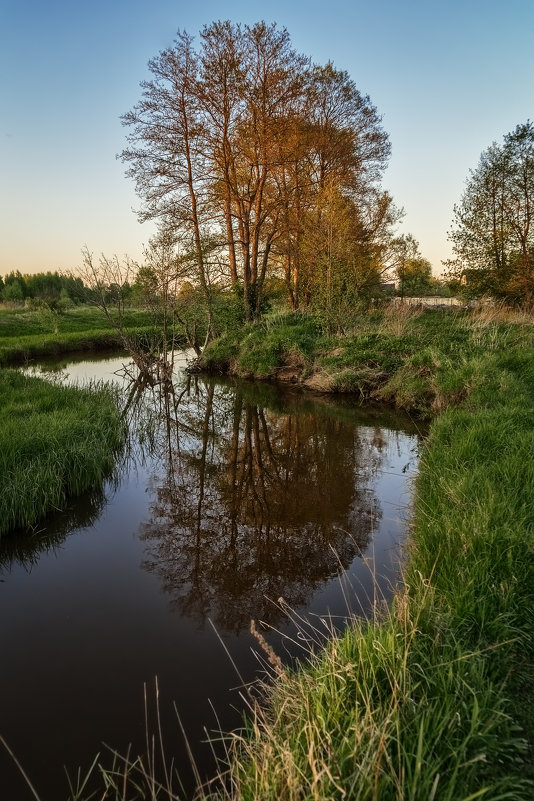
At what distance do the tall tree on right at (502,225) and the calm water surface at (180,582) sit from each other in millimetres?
17785

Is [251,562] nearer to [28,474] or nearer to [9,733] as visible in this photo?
[9,733]

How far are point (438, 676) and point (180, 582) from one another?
293cm

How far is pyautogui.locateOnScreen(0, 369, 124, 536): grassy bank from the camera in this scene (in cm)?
571

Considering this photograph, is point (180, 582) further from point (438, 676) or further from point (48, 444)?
point (48, 444)

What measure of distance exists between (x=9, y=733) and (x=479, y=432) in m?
5.67

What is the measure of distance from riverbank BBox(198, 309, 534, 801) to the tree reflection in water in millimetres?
1015

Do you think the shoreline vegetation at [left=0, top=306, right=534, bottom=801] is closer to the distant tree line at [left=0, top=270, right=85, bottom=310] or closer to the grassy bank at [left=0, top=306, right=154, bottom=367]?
the grassy bank at [left=0, top=306, right=154, bottom=367]

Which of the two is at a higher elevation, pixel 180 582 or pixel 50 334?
pixel 50 334

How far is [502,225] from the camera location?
23.1 m

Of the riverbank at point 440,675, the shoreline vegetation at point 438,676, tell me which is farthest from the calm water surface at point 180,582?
the riverbank at point 440,675

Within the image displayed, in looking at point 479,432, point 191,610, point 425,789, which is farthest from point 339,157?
point 425,789

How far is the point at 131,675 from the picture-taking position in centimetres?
339

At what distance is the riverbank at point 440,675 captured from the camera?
1.76 m

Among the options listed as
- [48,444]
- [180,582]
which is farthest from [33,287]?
[180,582]
